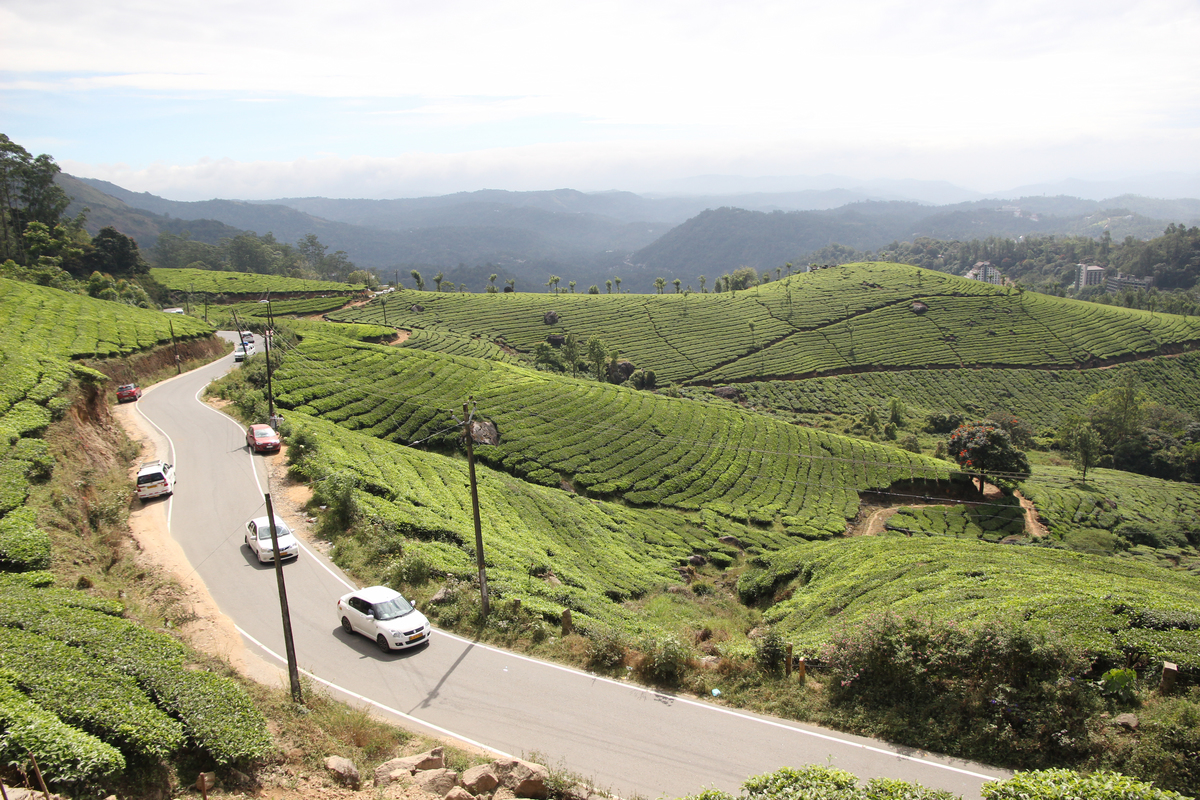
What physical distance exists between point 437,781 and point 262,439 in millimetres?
27429

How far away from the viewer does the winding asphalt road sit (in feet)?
40.2

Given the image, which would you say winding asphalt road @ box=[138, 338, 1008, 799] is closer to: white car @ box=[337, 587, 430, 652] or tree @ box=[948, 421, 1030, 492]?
white car @ box=[337, 587, 430, 652]

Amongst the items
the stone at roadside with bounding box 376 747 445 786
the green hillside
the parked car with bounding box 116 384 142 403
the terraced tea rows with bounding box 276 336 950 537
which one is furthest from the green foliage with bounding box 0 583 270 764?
the green hillside

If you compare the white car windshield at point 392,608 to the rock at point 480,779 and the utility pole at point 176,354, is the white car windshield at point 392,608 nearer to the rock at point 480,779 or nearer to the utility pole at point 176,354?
the rock at point 480,779

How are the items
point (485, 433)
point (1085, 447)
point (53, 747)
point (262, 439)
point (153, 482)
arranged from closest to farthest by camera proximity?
point (53, 747) → point (153, 482) → point (262, 439) → point (485, 433) → point (1085, 447)

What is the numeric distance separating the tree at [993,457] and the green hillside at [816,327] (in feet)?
144

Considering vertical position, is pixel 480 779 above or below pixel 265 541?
above

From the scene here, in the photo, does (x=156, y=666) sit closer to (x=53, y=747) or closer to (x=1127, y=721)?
(x=53, y=747)

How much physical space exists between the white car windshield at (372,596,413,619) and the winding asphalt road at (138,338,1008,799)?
1.11m

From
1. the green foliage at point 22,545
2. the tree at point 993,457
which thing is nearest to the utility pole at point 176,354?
the green foliage at point 22,545

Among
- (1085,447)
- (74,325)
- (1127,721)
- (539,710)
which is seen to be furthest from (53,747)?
(1085,447)

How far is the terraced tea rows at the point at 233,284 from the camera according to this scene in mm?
100250

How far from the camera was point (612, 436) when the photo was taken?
48156 millimetres

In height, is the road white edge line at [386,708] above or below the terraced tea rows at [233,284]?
below
